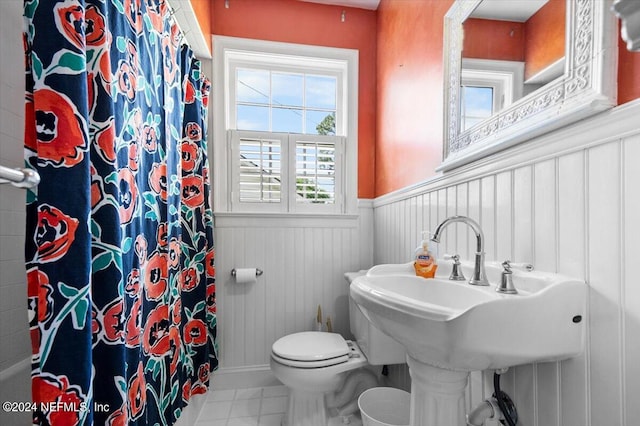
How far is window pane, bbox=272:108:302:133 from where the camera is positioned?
2.02 meters

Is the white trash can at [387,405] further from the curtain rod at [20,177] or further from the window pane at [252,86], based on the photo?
the window pane at [252,86]

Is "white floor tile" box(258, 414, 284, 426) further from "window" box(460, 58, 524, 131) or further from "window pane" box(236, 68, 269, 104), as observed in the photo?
"window pane" box(236, 68, 269, 104)

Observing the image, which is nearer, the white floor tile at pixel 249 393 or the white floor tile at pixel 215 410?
the white floor tile at pixel 215 410

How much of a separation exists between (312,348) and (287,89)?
66.6 inches

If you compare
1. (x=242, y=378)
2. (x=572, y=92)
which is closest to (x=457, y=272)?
(x=572, y=92)

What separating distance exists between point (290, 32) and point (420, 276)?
5.97 ft

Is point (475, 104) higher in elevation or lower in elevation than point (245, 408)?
higher

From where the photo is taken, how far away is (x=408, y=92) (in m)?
1.56

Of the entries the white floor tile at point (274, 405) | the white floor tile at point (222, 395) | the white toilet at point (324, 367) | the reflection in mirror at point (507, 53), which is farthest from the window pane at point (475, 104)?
the white floor tile at point (222, 395)

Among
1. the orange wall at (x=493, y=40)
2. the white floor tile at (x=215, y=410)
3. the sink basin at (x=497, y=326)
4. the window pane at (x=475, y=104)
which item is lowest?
the white floor tile at (x=215, y=410)

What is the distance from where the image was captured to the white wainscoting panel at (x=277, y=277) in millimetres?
1867

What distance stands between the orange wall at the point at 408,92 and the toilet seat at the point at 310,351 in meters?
0.93

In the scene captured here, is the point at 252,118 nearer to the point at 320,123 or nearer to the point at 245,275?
the point at 320,123

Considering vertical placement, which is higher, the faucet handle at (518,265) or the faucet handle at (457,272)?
the faucet handle at (518,265)
